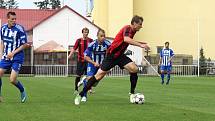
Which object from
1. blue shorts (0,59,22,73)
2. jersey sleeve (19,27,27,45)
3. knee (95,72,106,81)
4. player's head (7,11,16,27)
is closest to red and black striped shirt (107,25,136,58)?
knee (95,72,106,81)

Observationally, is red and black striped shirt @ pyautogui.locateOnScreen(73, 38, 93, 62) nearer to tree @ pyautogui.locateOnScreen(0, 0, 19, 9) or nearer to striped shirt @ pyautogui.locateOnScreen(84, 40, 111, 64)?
striped shirt @ pyautogui.locateOnScreen(84, 40, 111, 64)

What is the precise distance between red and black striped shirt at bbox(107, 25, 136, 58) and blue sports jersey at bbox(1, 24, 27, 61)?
2.11 metres

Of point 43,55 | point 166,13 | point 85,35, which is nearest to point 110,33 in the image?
point 166,13

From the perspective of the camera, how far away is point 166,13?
69.1 m

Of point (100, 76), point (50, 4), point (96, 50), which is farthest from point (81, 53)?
point (50, 4)

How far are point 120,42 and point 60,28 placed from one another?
157 feet

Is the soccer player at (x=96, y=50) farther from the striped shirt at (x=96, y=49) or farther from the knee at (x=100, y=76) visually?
the knee at (x=100, y=76)

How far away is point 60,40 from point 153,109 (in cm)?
4718

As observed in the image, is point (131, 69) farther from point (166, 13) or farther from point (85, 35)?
point (166, 13)

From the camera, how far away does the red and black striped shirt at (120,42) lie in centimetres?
1306

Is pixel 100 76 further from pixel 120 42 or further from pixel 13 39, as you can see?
pixel 13 39

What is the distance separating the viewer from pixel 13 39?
1360 centimetres

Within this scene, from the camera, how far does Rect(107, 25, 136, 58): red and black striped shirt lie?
1306 cm

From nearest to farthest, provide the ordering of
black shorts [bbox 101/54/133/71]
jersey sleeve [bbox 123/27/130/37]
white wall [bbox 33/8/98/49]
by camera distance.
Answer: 1. jersey sleeve [bbox 123/27/130/37]
2. black shorts [bbox 101/54/133/71]
3. white wall [bbox 33/8/98/49]
